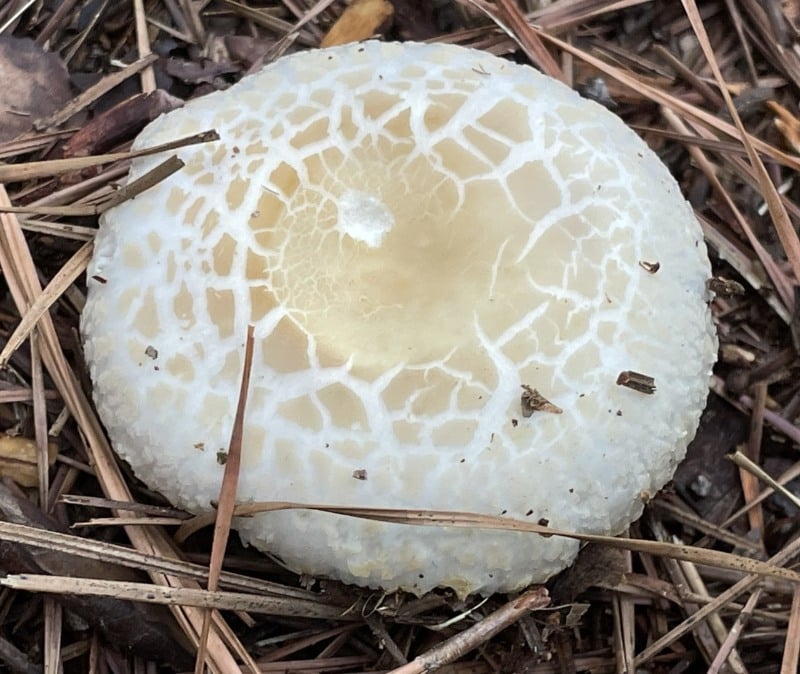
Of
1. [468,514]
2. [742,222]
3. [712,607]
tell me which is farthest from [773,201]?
[468,514]

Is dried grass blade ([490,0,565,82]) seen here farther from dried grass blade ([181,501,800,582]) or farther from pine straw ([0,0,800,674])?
dried grass blade ([181,501,800,582])

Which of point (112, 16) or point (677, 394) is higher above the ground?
point (112, 16)

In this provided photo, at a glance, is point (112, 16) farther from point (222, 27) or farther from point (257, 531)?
point (257, 531)

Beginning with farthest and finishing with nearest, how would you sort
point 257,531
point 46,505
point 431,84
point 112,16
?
point 112,16
point 46,505
point 431,84
point 257,531

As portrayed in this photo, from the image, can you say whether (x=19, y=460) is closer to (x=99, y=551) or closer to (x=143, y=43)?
(x=99, y=551)

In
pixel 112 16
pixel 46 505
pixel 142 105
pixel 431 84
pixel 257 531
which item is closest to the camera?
pixel 257 531

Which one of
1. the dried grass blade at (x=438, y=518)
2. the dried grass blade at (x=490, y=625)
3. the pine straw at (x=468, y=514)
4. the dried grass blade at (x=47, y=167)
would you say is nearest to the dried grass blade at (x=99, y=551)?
the pine straw at (x=468, y=514)

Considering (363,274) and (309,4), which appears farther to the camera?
(309,4)

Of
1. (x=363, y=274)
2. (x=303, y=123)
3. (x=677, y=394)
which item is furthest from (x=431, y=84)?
(x=677, y=394)
